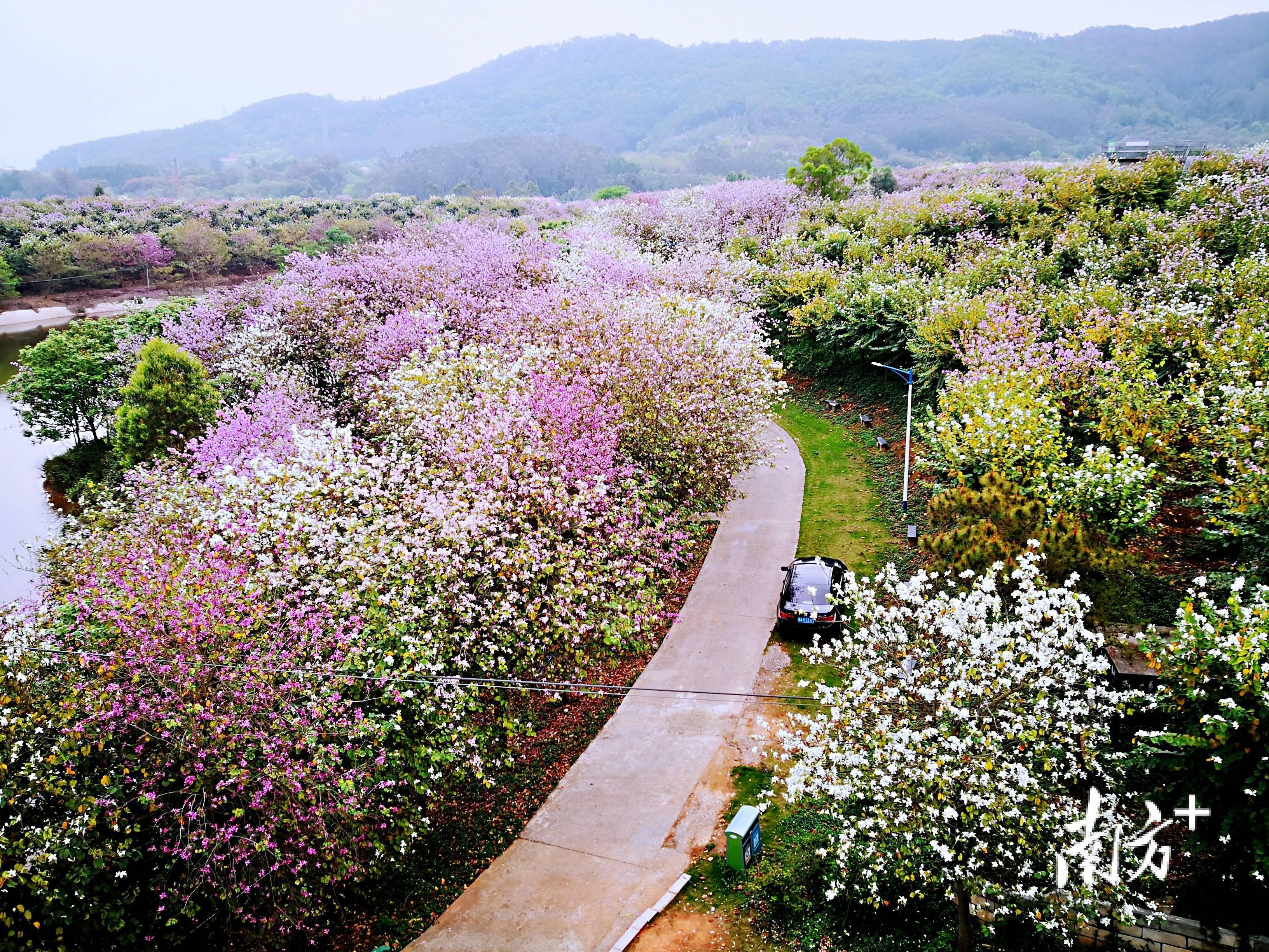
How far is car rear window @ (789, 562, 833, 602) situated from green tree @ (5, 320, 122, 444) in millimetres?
27142

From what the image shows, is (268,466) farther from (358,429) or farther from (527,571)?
(358,429)

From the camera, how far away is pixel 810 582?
17297mm

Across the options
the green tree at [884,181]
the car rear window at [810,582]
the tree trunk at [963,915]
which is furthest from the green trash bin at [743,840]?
the green tree at [884,181]

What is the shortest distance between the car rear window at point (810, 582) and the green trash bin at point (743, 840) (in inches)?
247

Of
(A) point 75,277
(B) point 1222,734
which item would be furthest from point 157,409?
(A) point 75,277

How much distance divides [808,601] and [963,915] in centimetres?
811

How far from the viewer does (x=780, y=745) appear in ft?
45.2

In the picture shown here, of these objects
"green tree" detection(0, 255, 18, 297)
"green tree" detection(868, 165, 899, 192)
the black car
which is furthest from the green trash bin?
"green tree" detection(868, 165, 899, 192)

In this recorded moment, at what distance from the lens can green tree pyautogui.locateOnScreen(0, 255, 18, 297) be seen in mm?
50875

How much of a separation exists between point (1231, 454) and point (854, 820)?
1007 cm

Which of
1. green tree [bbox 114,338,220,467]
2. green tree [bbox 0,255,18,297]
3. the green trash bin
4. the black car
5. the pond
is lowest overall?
the green trash bin

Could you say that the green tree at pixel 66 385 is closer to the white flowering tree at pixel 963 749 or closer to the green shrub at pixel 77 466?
the green shrub at pixel 77 466

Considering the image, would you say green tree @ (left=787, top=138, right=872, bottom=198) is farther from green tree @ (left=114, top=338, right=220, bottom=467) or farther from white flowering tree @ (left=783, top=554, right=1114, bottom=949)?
white flowering tree @ (left=783, top=554, right=1114, bottom=949)

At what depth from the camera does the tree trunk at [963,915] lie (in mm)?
8992
